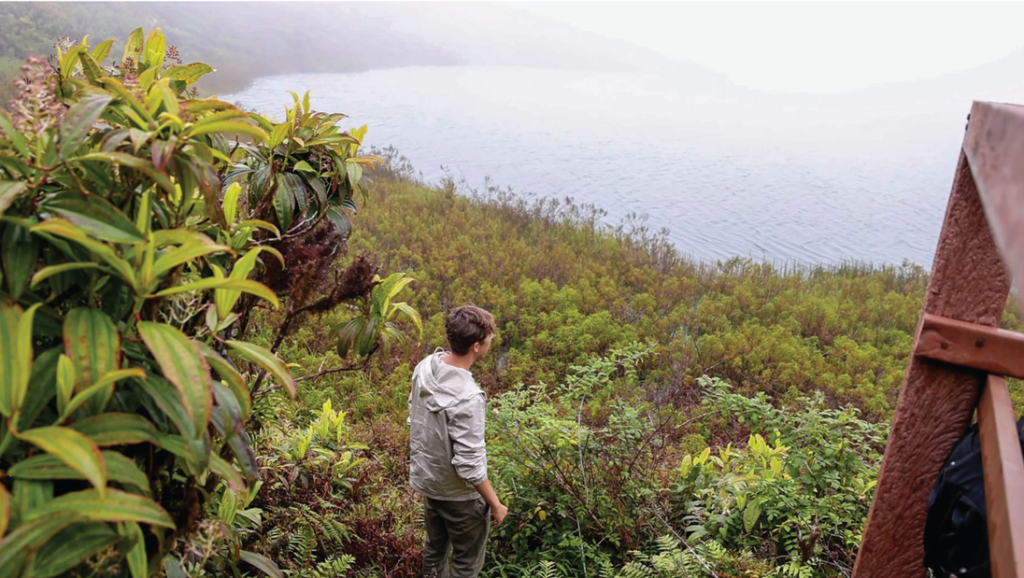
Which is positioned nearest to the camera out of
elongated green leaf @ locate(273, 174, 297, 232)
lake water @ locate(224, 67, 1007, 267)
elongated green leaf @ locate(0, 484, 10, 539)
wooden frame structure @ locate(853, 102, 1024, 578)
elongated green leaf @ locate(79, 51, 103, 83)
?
elongated green leaf @ locate(0, 484, 10, 539)

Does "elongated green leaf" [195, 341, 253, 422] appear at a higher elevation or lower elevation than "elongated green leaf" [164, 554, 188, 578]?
higher

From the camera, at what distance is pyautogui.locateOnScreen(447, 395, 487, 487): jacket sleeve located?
3010 millimetres

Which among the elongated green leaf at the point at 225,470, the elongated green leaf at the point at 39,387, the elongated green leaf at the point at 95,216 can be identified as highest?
the elongated green leaf at the point at 95,216

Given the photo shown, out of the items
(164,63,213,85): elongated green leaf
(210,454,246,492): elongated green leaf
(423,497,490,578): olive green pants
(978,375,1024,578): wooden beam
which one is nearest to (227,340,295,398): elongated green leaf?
(210,454,246,492): elongated green leaf

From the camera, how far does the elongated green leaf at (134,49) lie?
195cm

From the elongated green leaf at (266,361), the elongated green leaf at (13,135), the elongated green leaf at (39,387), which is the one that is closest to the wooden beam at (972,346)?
the elongated green leaf at (266,361)

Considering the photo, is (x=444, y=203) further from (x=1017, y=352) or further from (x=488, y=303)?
(x=1017, y=352)

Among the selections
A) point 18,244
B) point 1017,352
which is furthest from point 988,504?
point 18,244

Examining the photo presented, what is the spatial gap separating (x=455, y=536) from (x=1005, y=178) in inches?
119

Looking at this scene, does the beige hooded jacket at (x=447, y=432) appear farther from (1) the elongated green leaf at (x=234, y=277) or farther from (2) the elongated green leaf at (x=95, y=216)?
(2) the elongated green leaf at (x=95, y=216)

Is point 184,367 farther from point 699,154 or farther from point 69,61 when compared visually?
point 699,154

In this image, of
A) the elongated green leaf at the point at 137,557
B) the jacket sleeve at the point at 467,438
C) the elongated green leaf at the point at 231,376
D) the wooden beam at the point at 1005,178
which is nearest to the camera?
the wooden beam at the point at 1005,178

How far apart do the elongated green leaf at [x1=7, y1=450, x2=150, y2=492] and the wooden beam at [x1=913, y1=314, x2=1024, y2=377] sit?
163 centimetres

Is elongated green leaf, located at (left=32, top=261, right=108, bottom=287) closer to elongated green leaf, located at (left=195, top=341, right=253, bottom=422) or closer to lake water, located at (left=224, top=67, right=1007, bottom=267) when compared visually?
elongated green leaf, located at (left=195, top=341, right=253, bottom=422)
